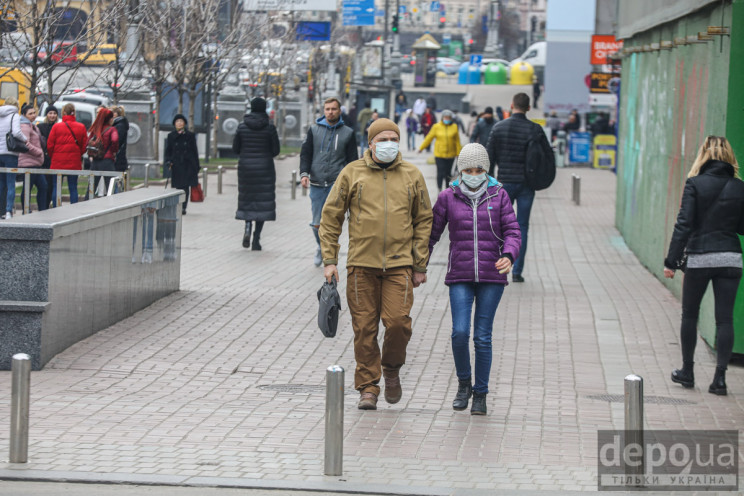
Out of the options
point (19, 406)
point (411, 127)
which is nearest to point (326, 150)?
point (19, 406)

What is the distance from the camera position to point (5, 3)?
14.7m

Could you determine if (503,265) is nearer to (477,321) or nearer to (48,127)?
(477,321)

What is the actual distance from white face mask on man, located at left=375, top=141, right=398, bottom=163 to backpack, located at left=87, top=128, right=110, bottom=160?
→ 11.7 m

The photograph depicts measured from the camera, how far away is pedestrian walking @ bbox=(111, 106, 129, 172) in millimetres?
19578

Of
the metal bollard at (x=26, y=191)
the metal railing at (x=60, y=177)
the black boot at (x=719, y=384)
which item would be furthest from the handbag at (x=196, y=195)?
the black boot at (x=719, y=384)

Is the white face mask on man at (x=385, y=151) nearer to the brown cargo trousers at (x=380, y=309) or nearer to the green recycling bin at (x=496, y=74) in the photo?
the brown cargo trousers at (x=380, y=309)

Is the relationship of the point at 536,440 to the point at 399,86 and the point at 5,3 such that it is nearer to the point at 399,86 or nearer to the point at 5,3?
the point at 5,3

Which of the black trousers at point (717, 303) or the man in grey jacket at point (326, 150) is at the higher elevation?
the man in grey jacket at point (326, 150)

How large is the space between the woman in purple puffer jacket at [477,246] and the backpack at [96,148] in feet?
37.9

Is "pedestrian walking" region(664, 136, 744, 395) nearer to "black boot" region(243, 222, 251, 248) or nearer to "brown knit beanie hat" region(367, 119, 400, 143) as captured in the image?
"brown knit beanie hat" region(367, 119, 400, 143)

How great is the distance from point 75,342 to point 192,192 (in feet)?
41.3

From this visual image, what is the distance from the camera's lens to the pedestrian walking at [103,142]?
19.0 metres

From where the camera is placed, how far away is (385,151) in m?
7.89

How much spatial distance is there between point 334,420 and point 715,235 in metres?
3.67
